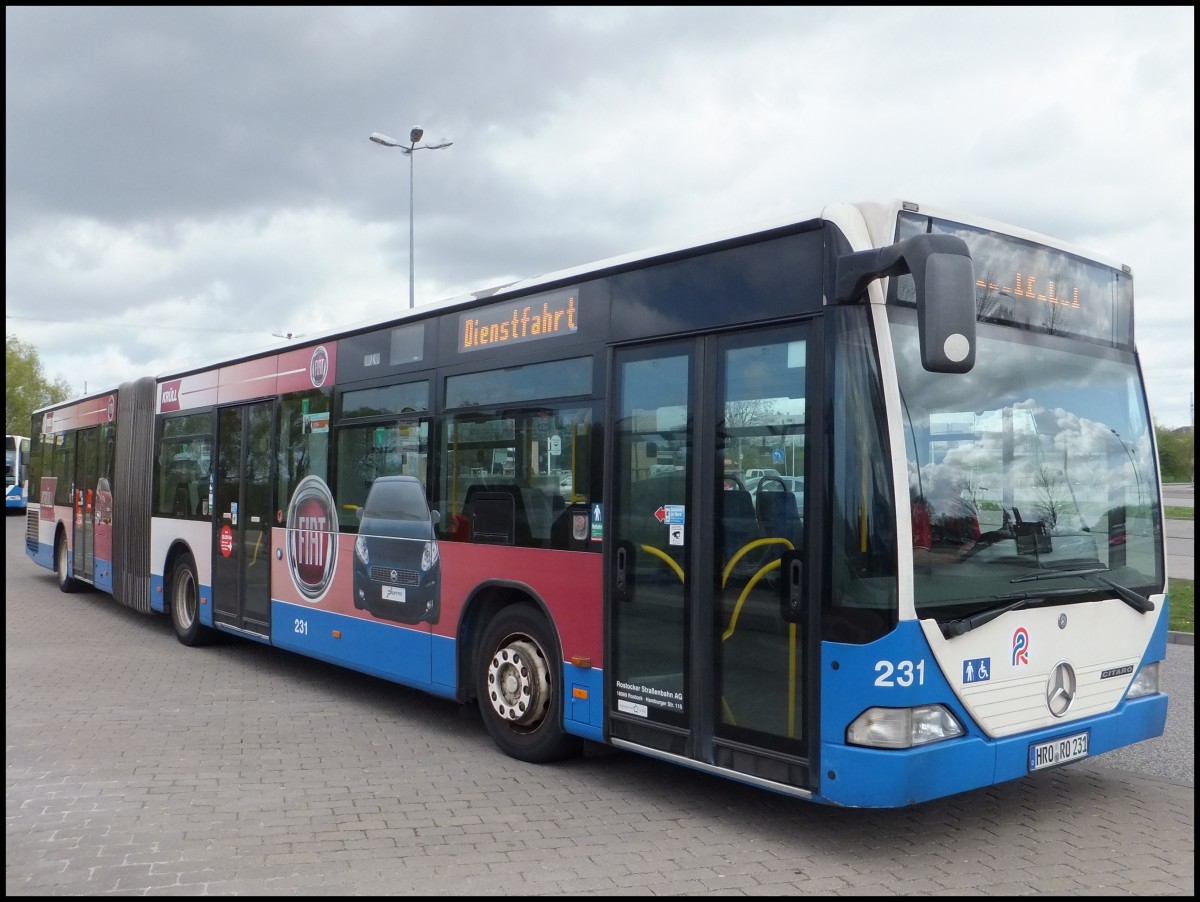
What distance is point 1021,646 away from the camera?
5.18m

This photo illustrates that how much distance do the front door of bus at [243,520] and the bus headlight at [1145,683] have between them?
7.29 m

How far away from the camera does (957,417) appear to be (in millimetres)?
5102

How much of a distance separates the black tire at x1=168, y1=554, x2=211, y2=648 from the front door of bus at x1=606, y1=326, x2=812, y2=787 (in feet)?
23.5

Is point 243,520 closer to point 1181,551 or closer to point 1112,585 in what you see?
point 1112,585

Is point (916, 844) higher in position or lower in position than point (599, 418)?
lower

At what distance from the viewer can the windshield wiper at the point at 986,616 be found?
4859mm

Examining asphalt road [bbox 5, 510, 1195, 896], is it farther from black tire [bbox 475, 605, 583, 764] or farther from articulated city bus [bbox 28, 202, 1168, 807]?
articulated city bus [bbox 28, 202, 1168, 807]

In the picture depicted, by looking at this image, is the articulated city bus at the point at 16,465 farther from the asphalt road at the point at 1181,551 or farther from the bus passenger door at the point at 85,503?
the asphalt road at the point at 1181,551

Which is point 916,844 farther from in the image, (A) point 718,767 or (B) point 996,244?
(B) point 996,244

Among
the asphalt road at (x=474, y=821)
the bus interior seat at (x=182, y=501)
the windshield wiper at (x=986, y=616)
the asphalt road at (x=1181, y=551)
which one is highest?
the bus interior seat at (x=182, y=501)

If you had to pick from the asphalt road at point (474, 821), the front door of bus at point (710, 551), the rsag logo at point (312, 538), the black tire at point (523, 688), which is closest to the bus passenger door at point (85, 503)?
the rsag logo at point (312, 538)

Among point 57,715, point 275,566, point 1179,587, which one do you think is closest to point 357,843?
point 57,715

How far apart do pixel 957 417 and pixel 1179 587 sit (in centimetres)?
1264

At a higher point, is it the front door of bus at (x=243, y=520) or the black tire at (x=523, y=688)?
the front door of bus at (x=243, y=520)
